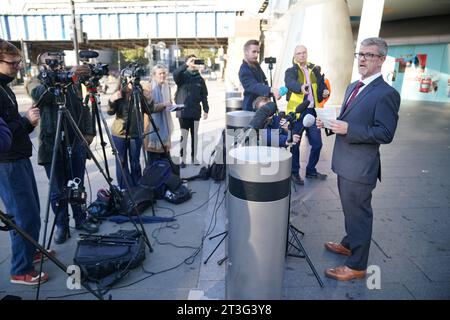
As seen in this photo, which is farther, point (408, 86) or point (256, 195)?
point (408, 86)

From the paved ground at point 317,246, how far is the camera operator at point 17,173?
0.76 ft

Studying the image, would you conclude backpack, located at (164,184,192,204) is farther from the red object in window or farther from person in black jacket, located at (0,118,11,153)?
the red object in window

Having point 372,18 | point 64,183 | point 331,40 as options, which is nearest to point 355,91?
point 64,183

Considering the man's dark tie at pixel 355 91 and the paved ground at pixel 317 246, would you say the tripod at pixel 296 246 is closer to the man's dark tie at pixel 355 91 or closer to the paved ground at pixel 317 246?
the paved ground at pixel 317 246

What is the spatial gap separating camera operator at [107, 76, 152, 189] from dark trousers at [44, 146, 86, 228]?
0.50 meters

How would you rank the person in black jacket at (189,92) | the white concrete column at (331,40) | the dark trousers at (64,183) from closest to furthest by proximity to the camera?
1. the dark trousers at (64,183)
2. the person in black jacket at (189,92)
3. the white concrete column at (331,40)

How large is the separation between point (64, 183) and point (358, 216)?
2.98m

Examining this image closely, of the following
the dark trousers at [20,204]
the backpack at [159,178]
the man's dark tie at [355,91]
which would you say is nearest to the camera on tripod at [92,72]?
the dark trousers at [20,204]

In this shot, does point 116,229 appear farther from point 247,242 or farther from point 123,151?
point 247,242

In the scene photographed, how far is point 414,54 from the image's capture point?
51.5 feet

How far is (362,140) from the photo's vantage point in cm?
246

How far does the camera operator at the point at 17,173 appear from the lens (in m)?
2.49
